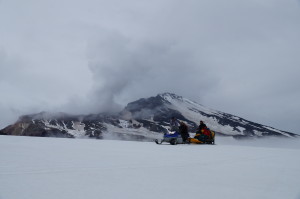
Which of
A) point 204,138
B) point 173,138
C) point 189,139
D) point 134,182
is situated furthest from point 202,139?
point 134,182

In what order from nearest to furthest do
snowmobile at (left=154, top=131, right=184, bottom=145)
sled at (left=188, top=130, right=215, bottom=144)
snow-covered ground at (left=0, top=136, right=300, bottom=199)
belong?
snow-covered ground at (left=0, top=136, right=300, bottom=199) → snowmobile at (left=154, top=131, right=184, bottom=145) → sled at (left=188, top=130, right=215, bottom=144)

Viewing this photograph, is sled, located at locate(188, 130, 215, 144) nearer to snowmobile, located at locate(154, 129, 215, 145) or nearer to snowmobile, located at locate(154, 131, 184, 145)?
snowmobile, located at locate(154, 129, 215, 145)

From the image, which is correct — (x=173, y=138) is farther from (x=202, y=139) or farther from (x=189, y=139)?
(x=202, y=139)

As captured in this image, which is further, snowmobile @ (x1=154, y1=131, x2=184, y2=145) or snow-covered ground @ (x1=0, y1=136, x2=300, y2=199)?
snowmobile @ (x1=154, y1=131, x2=184, y2=145)

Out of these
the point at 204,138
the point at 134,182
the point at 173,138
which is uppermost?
the point at 204,138

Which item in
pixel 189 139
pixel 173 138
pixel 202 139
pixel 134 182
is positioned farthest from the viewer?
pixel 202 139

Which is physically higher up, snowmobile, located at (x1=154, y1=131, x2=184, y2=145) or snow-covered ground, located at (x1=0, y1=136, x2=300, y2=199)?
snowmobile, located at (x1=154, y1=131, x2=184, y2=145)

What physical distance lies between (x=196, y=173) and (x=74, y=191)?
3.13 m

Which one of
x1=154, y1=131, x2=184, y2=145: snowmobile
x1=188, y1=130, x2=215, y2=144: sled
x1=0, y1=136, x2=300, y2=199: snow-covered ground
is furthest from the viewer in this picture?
x1=188, y1=130, x2=215, y2=144: sled

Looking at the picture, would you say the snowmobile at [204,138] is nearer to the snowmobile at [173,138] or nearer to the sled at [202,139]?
the sled at [202,139]

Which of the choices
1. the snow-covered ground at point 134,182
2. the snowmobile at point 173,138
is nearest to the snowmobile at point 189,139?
the snowmobile at point 173,138

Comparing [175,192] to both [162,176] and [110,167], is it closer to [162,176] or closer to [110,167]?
[162,176]

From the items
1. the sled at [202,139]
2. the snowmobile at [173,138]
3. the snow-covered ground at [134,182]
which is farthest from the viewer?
the sled at [202,139]

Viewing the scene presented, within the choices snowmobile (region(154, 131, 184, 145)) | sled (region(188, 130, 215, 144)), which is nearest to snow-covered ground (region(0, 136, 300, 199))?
snowmobile (region(154, 131, 184, 145))
